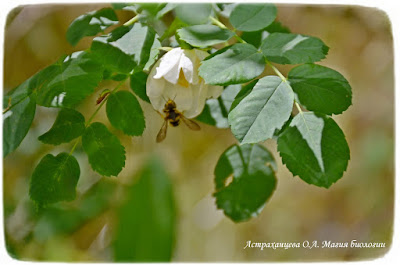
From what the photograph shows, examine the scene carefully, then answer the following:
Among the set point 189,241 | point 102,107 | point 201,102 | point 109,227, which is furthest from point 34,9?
point 189,241

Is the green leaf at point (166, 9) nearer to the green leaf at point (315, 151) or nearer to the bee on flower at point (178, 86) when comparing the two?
the bee on flower at point (178, 86)

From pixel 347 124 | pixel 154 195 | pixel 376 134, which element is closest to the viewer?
pixel 154 195

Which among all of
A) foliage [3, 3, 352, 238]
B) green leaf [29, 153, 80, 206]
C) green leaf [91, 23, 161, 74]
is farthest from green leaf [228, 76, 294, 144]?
green leaf [29, 153, 80, 206]

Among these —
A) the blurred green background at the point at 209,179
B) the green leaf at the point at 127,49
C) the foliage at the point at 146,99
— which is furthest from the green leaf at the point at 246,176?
the green leaf at the point at 127,49

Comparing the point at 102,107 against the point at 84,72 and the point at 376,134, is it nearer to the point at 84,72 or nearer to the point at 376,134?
the point at 84,72

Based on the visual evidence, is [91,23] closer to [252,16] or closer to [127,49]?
[127,49]
